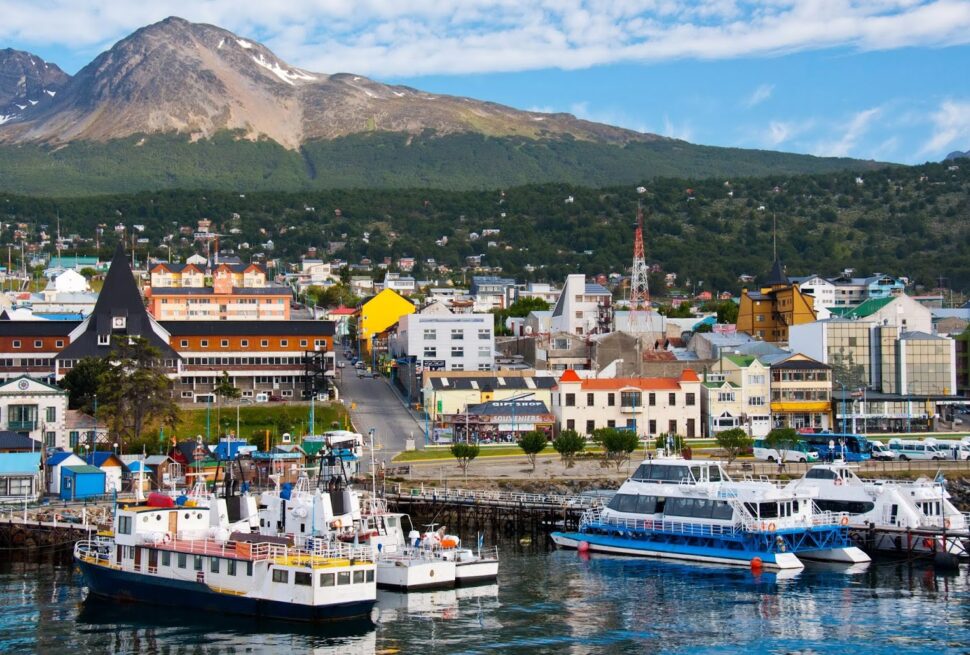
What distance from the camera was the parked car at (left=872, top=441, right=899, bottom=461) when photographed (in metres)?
80.4

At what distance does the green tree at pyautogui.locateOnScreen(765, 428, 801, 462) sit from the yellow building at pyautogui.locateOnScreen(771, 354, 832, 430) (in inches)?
539

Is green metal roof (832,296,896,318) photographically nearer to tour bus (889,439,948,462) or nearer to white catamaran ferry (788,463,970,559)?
tour bus (889,439,948,462)

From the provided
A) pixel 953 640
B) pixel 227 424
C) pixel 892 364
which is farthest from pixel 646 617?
pixel 892 364

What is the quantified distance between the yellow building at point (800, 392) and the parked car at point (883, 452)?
1224 cm

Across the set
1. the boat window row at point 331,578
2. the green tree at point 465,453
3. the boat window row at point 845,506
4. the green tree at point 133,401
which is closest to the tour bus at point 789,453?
the green tree at point 465,453

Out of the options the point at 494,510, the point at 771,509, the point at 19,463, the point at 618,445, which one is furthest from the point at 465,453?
the point at 19,463

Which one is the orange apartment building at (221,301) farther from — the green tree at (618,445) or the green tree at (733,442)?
the green tree at (733,442)

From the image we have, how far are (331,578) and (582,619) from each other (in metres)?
8.57

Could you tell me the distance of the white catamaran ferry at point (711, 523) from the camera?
173ft

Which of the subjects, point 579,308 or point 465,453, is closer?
point 465,453

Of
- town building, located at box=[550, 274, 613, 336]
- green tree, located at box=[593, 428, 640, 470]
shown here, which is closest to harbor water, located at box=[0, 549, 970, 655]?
green tree, located at box=[593, 428, 640, 470]

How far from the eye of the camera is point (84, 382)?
284 feet

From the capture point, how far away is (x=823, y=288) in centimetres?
15462

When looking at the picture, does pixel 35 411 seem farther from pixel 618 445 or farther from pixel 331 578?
pixel 331 578
